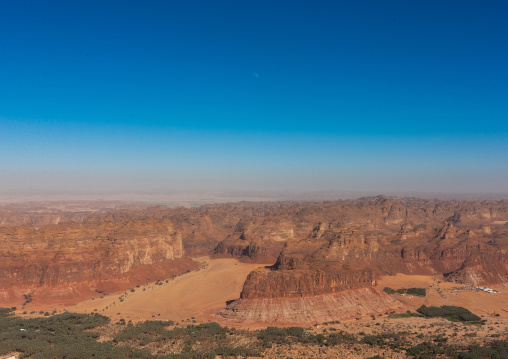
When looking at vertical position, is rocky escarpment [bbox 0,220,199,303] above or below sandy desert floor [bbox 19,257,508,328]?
above

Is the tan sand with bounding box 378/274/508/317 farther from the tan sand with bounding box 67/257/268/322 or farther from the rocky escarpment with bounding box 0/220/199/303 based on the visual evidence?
the rocky escarpment with bounding box 0/220/199/303

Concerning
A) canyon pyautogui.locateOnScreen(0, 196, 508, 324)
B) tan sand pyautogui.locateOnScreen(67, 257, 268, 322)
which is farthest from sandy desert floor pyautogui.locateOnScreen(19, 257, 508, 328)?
canyon pyautogui.locateOnScreen(0, 196, 508, 324)

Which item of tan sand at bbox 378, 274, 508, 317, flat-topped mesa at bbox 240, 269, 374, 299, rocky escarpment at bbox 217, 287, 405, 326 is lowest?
tan sand at bbox 378, 274, 508, 317

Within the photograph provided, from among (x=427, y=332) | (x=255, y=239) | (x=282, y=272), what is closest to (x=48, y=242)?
(x=282, y=272)

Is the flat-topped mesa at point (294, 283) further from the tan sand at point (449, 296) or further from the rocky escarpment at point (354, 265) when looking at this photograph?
the tan sand at point (449, 296)

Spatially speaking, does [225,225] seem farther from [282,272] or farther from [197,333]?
[197,333]
